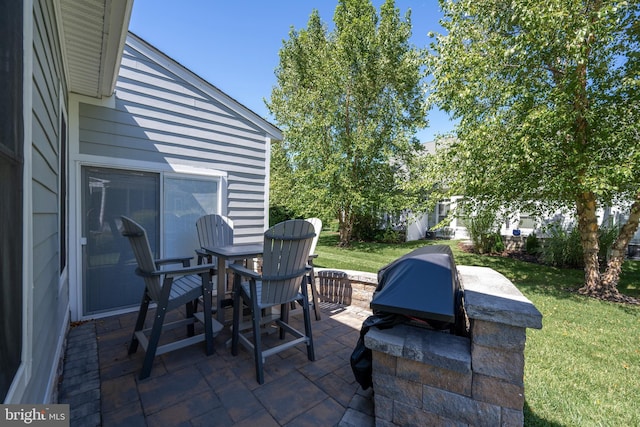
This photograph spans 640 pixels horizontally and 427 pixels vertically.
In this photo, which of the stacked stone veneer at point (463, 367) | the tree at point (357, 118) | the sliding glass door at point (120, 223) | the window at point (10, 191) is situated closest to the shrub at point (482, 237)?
the tree at point (357, 118)

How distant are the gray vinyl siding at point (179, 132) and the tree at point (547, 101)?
12.3 feet

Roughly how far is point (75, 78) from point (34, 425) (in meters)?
3.13

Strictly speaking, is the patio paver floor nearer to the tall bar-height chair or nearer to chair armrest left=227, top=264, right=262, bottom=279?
the tall bar-height chair

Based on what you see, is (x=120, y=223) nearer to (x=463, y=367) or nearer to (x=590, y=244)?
(x=463, y=367)

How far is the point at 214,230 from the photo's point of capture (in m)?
3.78

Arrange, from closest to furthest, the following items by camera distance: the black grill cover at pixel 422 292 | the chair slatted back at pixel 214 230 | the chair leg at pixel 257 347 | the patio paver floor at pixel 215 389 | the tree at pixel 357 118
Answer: the black grill cover at pixel 422 292 < the patio paver floor at pixel 215 389 < the chair leg at pixel 257 347 < the chair slatted back at pixel 214 230 < the tree at pixel 357 118

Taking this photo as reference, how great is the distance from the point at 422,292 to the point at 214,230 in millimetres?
2972

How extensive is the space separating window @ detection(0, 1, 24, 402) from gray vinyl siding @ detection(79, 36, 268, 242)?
2853 millimetres

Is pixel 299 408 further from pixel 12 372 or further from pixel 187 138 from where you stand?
pixel 187 138

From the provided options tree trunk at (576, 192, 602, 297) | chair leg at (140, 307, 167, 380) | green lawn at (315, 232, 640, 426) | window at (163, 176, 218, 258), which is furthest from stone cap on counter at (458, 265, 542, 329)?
tree trunk at (576, 192, 602, 297)

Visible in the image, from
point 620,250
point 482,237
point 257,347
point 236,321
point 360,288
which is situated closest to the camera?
point 257,347

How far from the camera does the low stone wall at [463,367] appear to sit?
138 centimetres

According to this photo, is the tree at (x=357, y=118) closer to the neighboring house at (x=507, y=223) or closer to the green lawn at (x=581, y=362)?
the neighboring house at (x=507, y=223)

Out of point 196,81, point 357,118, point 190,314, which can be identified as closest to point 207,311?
point 190,314
